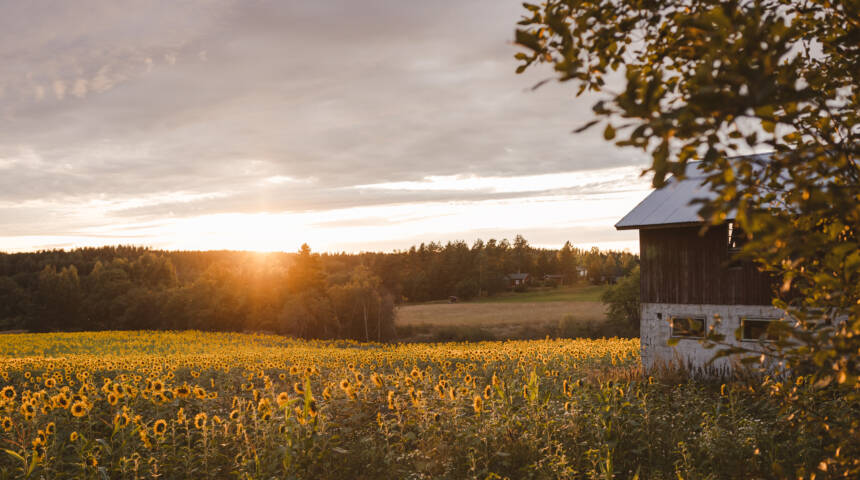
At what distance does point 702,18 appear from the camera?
7.63ft

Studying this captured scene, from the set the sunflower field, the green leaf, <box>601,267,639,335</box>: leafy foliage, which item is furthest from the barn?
<box>601,267,639,335</box>: leafy foliage

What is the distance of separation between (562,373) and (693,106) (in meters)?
14.1

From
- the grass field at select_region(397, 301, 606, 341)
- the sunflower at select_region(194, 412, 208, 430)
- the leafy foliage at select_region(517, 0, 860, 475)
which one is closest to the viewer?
the leafy foliage at select_region(517, 0, 860, 475)

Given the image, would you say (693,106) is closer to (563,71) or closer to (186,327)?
(563,71)

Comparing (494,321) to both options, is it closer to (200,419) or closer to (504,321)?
(504,321)

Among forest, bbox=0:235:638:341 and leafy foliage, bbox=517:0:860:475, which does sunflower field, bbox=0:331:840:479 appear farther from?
forest, bbox=0:235:638:341

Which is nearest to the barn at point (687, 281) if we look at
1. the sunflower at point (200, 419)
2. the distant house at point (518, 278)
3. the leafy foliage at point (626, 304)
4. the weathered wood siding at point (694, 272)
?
the weathered wood siding at point (694, 272)

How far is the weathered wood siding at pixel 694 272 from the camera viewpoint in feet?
52.1

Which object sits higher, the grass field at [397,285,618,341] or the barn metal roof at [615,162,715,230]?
the barn metal roof at [615,162,715,230]

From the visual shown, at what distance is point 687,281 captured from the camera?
16875mm

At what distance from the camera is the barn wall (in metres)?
15.9

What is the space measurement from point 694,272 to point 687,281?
0.34 m

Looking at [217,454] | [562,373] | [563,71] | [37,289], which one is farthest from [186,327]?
[563,71]

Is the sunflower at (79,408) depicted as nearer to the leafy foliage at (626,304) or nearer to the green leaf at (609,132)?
the green leaf at (609,132)
